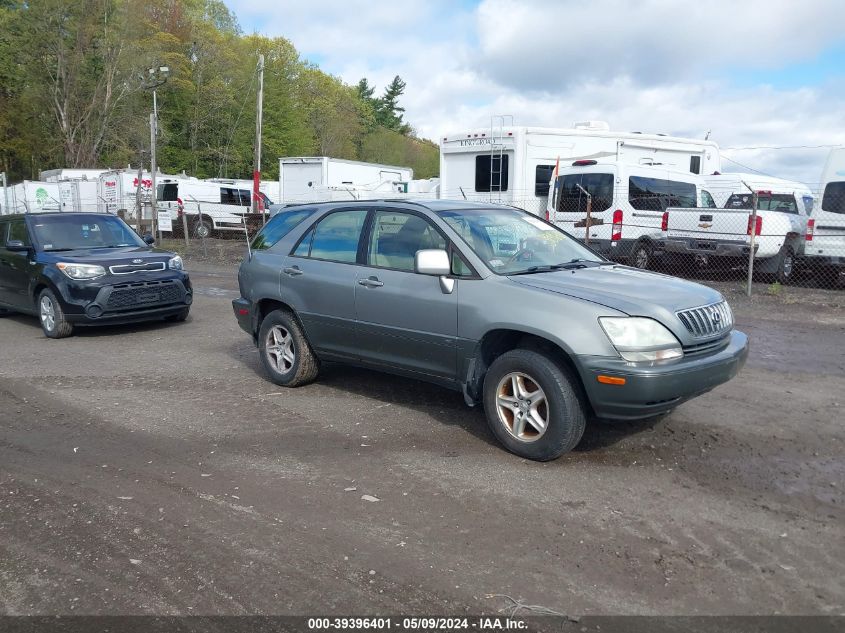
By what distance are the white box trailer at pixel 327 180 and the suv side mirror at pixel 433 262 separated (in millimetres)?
18266

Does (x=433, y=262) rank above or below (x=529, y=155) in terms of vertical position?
below

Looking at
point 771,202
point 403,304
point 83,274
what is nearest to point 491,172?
point 771,202

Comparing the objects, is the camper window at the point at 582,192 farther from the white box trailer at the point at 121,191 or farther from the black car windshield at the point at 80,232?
the white box trailer at the point at 121,191

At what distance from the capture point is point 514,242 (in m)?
5.72

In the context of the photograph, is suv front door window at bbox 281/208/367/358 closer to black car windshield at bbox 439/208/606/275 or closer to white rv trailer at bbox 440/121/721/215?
black car windshield at bbox 439/208/606/275

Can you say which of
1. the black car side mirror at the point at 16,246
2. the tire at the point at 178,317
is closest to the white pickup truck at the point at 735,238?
the tire at the point at 178,317

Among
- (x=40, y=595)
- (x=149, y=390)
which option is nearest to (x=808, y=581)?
(x=40, y=595)

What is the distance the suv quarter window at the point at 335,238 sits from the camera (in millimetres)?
6191

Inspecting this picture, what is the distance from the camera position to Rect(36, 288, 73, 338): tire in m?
9.52

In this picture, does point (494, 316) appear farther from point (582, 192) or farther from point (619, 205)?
point (582, 192)

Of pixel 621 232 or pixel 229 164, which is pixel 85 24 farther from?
pixel 621 232

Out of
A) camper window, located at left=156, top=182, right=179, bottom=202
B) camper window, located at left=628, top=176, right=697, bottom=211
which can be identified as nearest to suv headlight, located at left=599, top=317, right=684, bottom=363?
camper window, located at left=628, top=176, right=697, bottom=211

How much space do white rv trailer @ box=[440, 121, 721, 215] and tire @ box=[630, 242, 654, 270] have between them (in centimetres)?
225

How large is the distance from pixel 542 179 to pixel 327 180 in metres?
10.5
